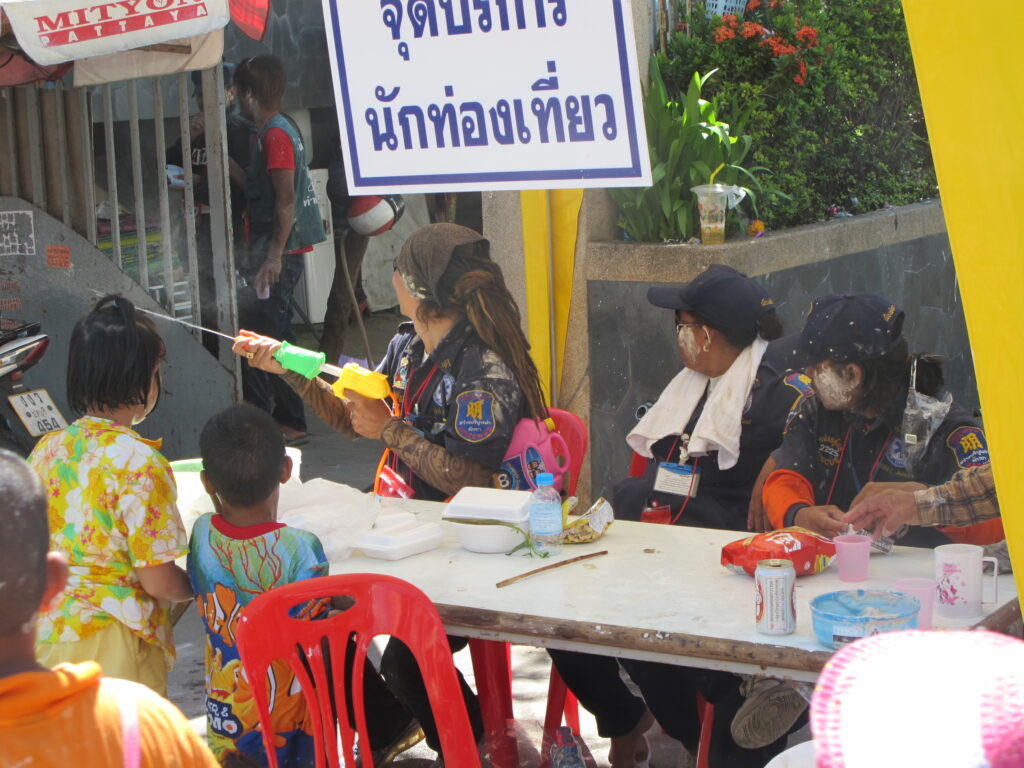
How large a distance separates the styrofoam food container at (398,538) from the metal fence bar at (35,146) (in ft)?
12.7

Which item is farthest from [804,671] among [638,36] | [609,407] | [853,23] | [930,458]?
[853,23]

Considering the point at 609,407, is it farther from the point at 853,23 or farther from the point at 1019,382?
the point at 1019,382

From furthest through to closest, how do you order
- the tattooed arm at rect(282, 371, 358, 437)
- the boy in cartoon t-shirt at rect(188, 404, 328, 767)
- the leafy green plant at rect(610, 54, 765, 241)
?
the leafy green plant at rect(610, 54, 765, 241) < the tattooed arm at rect(282, 371, 358, 437) < the boy in cartoon t-shirt at rect(188, 404, 328, 767)

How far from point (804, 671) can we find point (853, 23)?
607 cm

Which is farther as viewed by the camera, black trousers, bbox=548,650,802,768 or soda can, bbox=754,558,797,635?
black trousers, bbox=548,650,802,768

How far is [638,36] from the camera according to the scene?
5988 mm

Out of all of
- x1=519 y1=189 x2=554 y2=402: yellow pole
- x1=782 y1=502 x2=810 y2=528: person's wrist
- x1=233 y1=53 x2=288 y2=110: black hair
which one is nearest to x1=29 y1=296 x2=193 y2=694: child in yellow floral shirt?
x1=782 y1=502 x2=810 y2=528: person's wrist

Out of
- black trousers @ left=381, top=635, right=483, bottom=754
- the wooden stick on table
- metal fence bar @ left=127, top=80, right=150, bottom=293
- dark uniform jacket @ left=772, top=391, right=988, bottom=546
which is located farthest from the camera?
metal fence bar @ left=127, top=80, right=150, bottom=293

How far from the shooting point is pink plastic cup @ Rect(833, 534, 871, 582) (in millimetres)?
3072

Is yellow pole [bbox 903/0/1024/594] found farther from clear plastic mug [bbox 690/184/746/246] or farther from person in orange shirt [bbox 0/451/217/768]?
clear plastic mug [bbox 690/184/746/246]

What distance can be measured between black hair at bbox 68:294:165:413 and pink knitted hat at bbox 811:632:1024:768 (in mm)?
2374

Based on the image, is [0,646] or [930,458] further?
[930,458]

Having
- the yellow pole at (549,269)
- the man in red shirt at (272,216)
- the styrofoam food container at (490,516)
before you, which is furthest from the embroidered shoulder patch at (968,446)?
the man in red shirt at (272,216)

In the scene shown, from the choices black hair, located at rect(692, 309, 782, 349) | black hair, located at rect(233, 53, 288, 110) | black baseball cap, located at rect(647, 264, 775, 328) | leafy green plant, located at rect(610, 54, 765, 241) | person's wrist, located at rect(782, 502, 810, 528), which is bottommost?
person's wrist, located at rect(782, 502, 810, 528)
